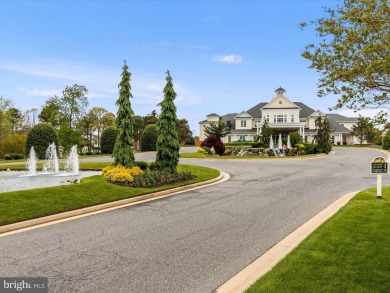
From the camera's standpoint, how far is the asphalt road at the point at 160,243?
212 inches

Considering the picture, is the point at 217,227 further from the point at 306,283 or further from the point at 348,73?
the point at 348,73

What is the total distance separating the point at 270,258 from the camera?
628cm

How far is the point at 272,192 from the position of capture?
45.9 feet

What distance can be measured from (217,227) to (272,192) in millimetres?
6235

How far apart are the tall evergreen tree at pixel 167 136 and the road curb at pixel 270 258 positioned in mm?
9736

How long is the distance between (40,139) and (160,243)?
31.6 metres

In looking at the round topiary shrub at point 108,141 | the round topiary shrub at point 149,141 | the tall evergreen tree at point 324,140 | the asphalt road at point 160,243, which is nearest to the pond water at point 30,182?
the asphalt road at point 160,243

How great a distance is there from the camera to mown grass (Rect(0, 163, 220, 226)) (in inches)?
376

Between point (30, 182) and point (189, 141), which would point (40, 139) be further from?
point (189, 141)

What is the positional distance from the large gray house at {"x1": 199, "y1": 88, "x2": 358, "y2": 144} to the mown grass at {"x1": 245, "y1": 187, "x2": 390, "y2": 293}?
5434 cm

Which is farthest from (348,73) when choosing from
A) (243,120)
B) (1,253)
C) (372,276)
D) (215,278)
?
(243,120)

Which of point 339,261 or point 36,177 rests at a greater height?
point 36,177

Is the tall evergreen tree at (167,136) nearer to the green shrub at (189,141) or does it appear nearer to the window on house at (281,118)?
the window on house at (281,118)

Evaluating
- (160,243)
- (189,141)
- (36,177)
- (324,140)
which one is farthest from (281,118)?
(160,243)
